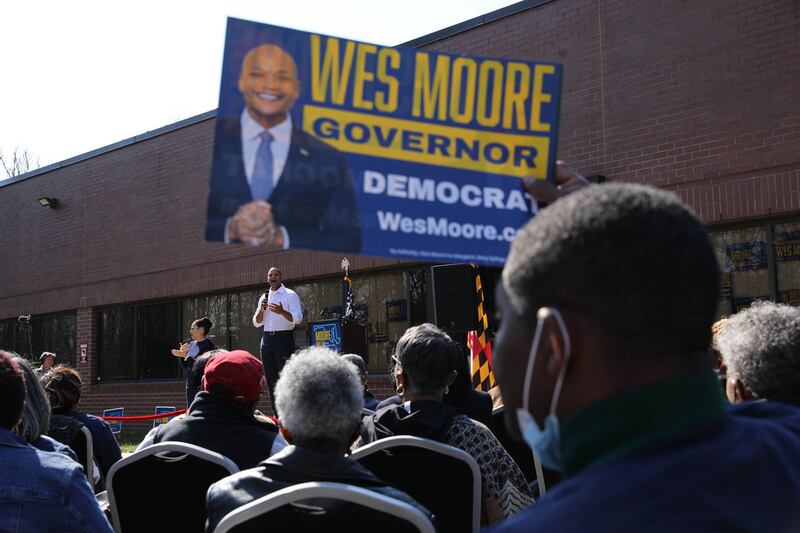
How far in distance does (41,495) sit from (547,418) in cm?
187

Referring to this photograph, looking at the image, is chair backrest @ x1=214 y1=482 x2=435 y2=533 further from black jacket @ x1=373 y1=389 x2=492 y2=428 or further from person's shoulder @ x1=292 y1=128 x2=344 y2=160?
black jacket @ x1=373 y1=389 x2=492 y2=428

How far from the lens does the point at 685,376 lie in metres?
1.15

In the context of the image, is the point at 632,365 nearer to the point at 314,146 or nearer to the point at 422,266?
the point at 314,146

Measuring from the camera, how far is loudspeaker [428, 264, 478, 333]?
355 inches

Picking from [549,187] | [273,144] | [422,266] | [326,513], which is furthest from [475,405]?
[422,266]

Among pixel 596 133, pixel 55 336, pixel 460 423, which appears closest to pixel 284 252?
pixel 596 133

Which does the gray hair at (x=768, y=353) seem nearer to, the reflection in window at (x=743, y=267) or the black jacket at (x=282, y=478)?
the black jacket at (x=282, y=478)

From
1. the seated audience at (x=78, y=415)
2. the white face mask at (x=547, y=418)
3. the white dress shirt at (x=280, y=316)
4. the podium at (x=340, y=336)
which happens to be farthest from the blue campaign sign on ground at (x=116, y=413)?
the white face mask at (x=547, y=418)

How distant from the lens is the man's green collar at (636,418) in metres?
1.10

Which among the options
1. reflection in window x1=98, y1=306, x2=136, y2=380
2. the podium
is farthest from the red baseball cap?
reflection in window x1=98, y1=306, x2=136, y2=380

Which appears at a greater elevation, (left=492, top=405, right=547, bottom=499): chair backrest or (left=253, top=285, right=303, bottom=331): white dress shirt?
(left=253, top=285, right=303, bottom=331): white dress shirt

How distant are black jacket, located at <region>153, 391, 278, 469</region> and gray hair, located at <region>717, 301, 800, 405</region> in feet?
6.69

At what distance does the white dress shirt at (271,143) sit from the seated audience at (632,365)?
74 centimetres

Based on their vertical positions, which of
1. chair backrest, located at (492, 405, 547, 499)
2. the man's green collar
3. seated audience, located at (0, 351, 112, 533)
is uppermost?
the man's green collar
